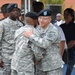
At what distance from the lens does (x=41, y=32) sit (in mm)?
5770

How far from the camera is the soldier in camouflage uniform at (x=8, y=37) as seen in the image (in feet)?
21.0

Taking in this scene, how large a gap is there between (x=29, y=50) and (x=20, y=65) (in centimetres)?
25

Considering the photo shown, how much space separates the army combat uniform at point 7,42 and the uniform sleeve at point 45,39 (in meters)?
0.88

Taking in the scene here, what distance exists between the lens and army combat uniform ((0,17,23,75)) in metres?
6.40

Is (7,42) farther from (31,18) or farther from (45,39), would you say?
(45,39)

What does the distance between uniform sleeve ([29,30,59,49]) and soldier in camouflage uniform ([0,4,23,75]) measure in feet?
2.91

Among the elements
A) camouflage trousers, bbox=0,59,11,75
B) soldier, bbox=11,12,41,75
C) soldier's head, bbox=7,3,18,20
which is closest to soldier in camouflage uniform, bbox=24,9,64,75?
soldier, bbox=11,12,41,75

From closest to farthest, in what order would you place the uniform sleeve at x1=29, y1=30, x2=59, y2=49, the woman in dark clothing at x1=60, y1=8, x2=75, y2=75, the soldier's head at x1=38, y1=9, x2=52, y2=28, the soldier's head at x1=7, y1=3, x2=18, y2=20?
the uniform sleeve at x1=29, y1=30, x2=59, y2=49, the soldier's head at x1=38, y1=9, x2=52, y2=28, the soldier's head at x1=7, y1=3, x2=18, y2=20, the woman in dark clothing at x1=60, y1=8, x2=75, y2=75

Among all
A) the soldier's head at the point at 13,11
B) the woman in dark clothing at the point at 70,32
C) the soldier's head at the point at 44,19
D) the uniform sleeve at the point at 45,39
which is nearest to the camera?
the uniform sleeve at the point at 45,39

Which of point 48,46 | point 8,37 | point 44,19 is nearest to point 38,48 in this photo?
point 48,46

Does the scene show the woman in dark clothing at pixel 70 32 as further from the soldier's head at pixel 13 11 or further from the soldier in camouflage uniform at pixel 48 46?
the soldier in camouflage uniform at pixel 48 46

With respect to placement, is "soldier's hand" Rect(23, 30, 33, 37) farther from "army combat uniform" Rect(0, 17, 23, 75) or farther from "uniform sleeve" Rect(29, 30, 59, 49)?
"army combat uniform" Rect(0, 17, 23, 75)

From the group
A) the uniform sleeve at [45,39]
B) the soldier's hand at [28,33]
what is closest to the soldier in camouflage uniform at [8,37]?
the soldier's hand at [28,33]

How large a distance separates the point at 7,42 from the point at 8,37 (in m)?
0.09
